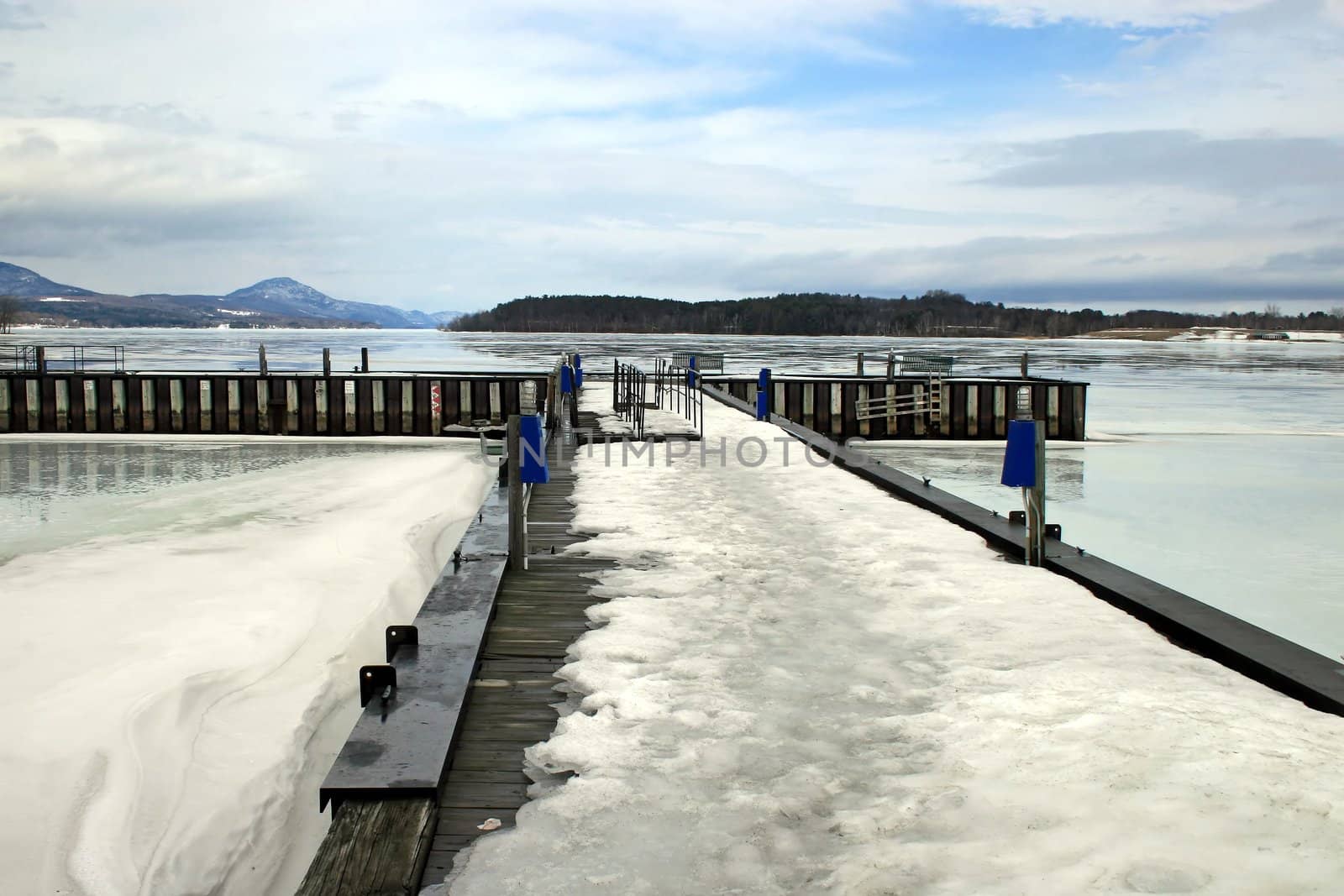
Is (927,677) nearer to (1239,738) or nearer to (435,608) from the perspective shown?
(1239,738)

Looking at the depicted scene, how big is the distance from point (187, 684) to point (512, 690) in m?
2.83

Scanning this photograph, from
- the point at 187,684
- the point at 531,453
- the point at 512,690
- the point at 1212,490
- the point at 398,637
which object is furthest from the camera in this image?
the point at 1212,490

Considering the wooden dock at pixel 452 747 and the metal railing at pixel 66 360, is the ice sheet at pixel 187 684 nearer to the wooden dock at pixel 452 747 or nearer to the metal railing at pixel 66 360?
the wooden dock at pixel 452 747

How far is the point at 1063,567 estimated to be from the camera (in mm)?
6527

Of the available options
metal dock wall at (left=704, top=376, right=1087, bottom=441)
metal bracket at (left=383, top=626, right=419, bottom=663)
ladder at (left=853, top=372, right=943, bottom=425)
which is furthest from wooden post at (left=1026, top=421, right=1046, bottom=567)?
ladder at (left=853, top=372, right=943, bottom=425)

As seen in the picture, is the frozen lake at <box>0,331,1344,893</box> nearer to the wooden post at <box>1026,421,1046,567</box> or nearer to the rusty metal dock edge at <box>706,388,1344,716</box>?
the rusty metal dock edge at <box>706,388,1344,716</box>

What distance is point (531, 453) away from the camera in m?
6.92

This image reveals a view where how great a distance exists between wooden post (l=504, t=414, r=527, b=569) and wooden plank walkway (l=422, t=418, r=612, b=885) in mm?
109

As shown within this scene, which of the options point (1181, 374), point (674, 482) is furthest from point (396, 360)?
point (674, 482)

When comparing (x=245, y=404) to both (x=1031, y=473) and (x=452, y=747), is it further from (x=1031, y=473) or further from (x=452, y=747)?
(x=452, y=747)

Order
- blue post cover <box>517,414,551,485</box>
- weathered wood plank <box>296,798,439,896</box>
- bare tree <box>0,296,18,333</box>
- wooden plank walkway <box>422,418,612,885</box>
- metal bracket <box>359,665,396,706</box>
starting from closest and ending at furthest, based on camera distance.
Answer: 1. weathered wood plank <box>296,798,439,896</box>
2. wooden plank walkway <box>422,418,612,885</box>
3. metal bracket <box>359,665,396,706</box>
4. blue post cover <box>517,414,551,485</box>
5. bare tree <box>0,296,18,333</box>

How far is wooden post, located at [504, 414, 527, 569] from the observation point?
6.51 metres

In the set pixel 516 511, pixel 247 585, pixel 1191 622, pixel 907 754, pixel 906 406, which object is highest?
pixel 516 511

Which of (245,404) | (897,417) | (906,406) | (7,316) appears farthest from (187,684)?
(7,316)
